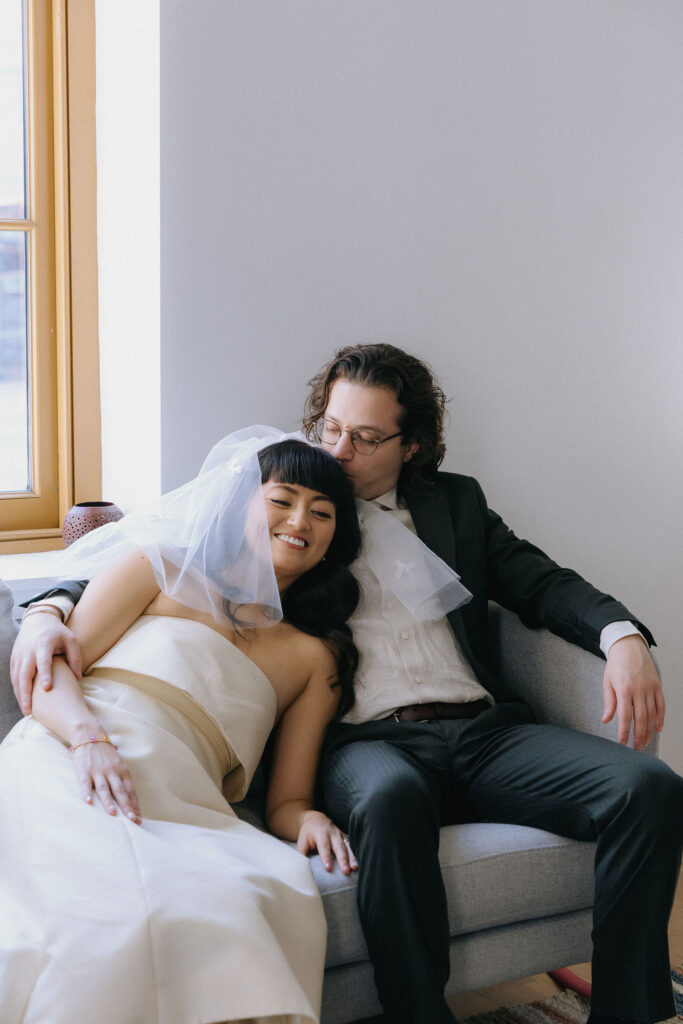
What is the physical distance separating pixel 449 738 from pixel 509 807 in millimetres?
164

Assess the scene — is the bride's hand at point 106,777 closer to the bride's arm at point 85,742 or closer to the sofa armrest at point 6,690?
the bride's arm at point 85,742

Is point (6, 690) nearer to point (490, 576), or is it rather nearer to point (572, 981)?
point (490, 576)

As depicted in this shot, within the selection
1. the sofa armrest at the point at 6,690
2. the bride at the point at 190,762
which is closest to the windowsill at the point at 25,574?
the sofa armrest at the point at 6,690

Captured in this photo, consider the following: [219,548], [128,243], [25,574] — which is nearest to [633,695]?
[219,548]

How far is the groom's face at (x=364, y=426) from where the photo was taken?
193cm

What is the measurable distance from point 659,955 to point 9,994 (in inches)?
38.7

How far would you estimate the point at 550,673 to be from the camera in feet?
6.22

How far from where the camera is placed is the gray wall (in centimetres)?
208

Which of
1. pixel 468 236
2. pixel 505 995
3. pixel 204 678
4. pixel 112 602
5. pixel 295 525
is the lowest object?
pixel 505 995

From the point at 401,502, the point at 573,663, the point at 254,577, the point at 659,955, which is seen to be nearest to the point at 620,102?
the point at 401,502

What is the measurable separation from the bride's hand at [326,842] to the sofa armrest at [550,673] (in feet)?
1.80

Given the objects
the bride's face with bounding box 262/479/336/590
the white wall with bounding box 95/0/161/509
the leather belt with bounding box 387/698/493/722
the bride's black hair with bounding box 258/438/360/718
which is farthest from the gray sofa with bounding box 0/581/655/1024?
the white wall with bounding box 95/0/161/509

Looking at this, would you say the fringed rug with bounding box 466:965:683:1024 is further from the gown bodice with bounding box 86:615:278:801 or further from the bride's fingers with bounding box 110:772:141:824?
the bride's fingers with bounding box 110:772:141:824

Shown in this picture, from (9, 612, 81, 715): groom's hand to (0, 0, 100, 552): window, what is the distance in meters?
0.88
